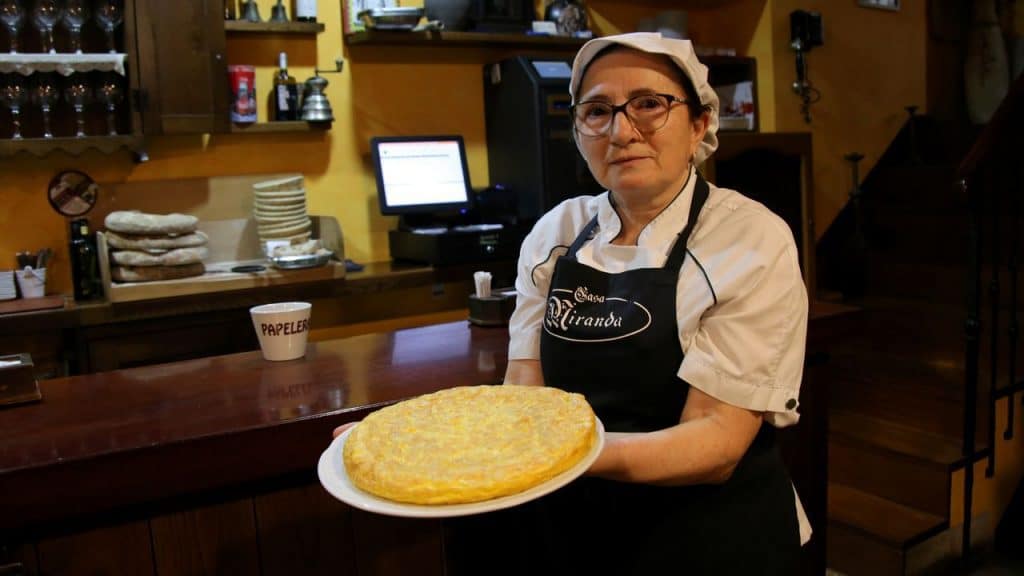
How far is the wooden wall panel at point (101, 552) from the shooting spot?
135 cm

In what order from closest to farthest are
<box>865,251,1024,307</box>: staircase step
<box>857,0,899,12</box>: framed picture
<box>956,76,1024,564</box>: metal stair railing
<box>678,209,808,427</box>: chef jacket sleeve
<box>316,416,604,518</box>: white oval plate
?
1. <box>316,416,604,518</box>: white oval plate
2. <box>678,209,808,427</box>: chef jacket sleeve
3. <box>956,76,1024,564</box>: metal stair railing
4. <box>865,251,1024,307</box>: staircase step
5. <box>857,0,899,12</box>: framed picture

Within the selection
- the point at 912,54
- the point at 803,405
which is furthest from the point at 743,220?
the point at 912,54

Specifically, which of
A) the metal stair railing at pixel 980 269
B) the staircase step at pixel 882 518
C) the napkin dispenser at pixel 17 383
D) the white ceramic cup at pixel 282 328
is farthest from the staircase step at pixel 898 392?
the napkin dispenser at pixel 17 383

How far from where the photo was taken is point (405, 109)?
4367mm

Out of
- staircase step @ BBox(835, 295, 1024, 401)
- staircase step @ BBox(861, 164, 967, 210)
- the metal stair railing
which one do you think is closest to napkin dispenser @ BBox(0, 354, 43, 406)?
the metal stair railing

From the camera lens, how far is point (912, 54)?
5.71 metres

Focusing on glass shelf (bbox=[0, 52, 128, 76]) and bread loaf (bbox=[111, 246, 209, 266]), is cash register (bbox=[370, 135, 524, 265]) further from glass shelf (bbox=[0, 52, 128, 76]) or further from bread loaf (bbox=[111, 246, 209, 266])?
glass shelf (bbox=[0, 52, 128, 76])

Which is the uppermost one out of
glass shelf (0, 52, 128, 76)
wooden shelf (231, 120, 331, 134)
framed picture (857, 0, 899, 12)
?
framed picture (857, 0, 899, 12)

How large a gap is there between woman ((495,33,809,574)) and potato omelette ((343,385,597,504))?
161 mm

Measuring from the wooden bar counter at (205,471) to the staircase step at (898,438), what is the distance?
220cm

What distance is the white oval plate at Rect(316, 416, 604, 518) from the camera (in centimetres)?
96

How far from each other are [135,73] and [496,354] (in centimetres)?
228

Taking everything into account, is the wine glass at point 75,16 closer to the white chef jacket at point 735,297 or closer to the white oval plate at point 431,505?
the white chef jacket at point 735,297

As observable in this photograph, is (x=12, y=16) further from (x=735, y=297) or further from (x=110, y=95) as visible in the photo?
(x=735, y=297)
